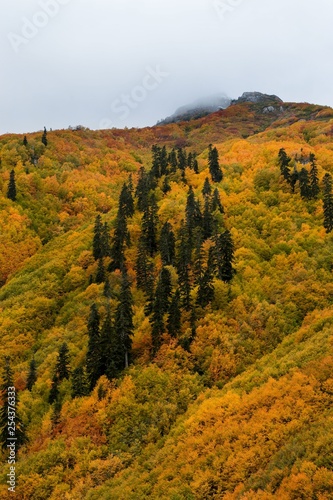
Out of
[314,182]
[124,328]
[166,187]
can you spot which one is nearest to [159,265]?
[124,328]

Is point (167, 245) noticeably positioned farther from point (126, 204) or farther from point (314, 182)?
point (314, 182)

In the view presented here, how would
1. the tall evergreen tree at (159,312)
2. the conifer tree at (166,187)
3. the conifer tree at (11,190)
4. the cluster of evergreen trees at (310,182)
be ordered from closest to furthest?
the tall evergreen tree at (159,312)
the cluster of evergreen trees at (310,182)
the conifer tree at (166,187)
the conifer tree at (11,190)

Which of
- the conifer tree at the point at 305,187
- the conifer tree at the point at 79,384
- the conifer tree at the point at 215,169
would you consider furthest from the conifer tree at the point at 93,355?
the conifer tree at the point at 215,169

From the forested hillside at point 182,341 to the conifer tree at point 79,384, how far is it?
13cm

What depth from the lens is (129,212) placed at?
89000 mm

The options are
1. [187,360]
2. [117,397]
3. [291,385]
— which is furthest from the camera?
[187,360]

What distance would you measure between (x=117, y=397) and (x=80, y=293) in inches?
1072

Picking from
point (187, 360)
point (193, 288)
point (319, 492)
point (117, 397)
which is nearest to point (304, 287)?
point (193, 288)

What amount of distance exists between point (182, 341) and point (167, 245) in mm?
22586

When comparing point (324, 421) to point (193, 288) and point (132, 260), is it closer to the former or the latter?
point (193, 288)

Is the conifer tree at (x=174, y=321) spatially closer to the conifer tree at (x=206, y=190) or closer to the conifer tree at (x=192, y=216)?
the conifer tree at (x=192, y=216)

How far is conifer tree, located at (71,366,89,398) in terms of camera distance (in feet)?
160

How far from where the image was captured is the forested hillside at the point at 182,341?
32344 mm

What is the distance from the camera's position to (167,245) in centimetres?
7019
